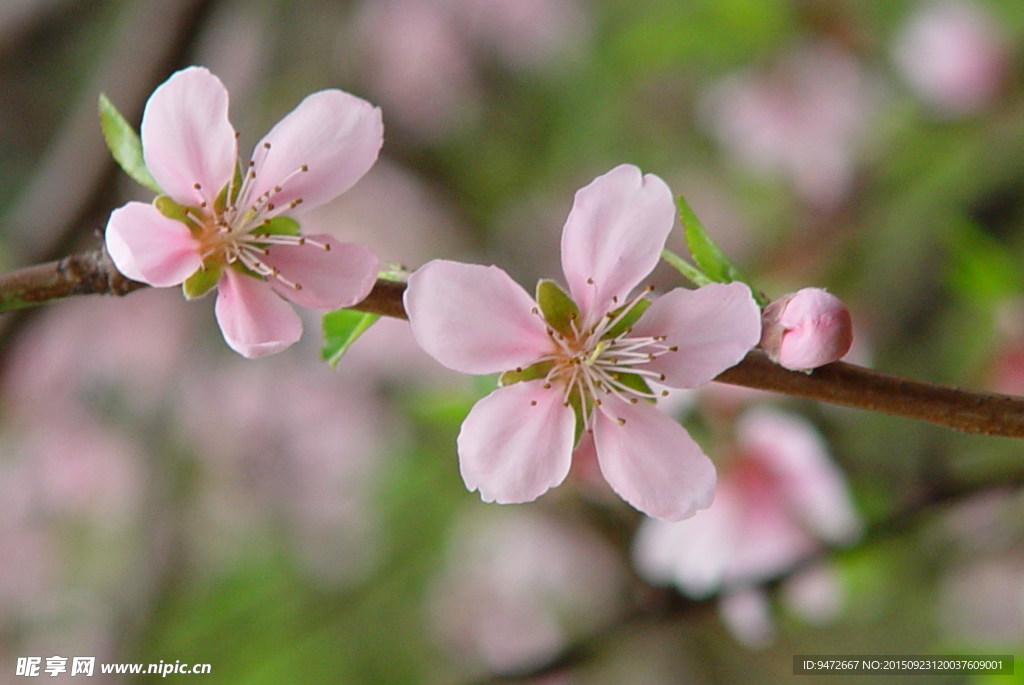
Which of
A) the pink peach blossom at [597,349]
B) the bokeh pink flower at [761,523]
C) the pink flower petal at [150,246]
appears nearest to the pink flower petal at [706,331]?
the pink peach blossom at [597,349]

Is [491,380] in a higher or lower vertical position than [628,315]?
higher

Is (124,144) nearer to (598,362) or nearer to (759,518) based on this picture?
(598,362)

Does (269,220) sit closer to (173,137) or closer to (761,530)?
(173,137)

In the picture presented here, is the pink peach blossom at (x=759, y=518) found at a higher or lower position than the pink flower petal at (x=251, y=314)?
higher

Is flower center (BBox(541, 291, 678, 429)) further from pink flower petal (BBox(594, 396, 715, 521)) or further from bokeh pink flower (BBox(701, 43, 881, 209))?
bokeh pink flower (BBox(701, 43, 881, 209))

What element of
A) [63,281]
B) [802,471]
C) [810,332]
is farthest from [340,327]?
[802,471]

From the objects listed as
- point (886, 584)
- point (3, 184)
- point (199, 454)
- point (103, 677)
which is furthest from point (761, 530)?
point (3, 184)

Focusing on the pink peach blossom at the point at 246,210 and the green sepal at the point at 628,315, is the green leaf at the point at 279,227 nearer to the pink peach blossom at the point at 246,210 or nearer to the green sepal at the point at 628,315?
the pink peach blossom at the point at 246,210
